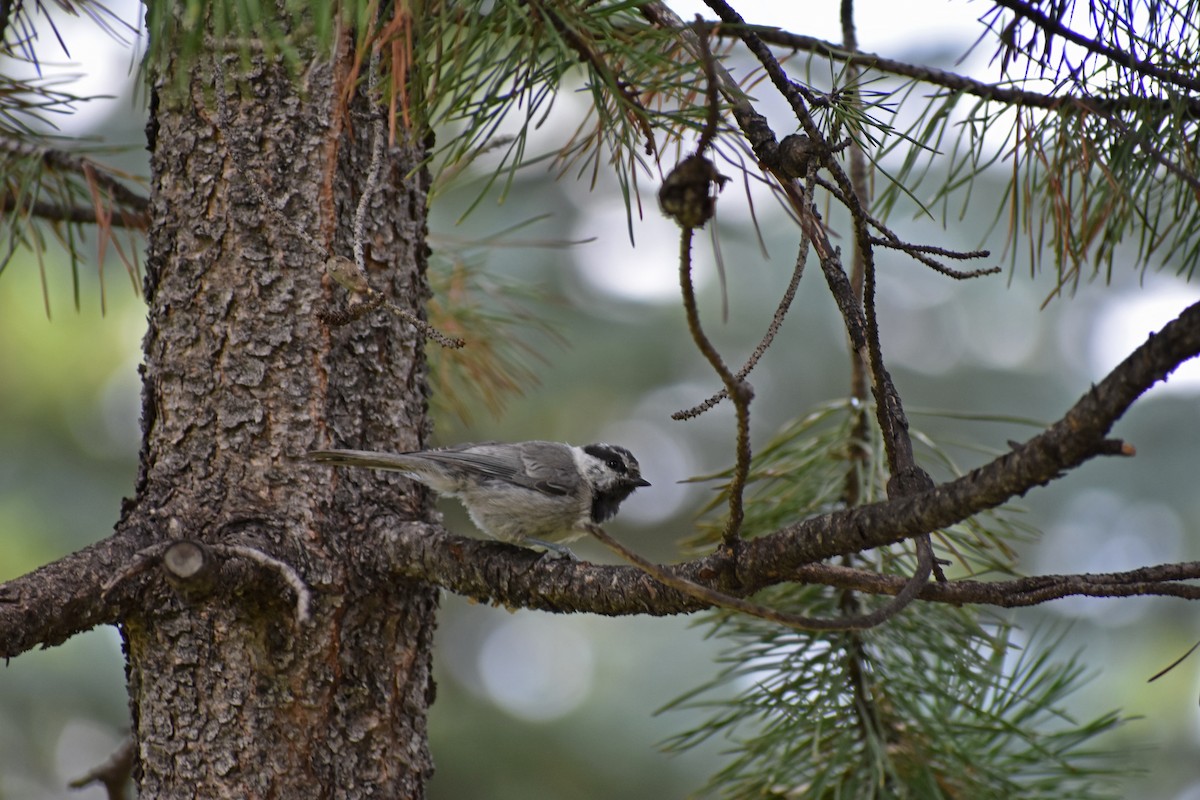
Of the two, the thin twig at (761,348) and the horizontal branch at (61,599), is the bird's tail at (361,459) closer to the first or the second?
the horizontal branch at (61,599)

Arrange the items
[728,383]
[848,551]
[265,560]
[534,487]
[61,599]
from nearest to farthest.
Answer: [728,383] < [848,551] < [61,599] < [265,560] < [534,487]

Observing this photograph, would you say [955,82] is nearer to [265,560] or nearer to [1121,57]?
[1121,57]

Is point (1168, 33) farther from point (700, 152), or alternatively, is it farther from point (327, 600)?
point (327, 600)

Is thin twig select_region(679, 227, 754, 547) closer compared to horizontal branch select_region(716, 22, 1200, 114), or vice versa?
thin twig select_region(679, 227, 754, 547)

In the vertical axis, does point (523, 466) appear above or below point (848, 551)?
above

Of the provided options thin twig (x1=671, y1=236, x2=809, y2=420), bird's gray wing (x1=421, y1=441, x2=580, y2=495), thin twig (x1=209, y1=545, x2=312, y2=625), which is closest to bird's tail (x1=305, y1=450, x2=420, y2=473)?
thin twig (x1=209, y1=545, x2=312, y2=625)

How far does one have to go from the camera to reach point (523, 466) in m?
3.26

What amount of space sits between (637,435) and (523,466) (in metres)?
4.23

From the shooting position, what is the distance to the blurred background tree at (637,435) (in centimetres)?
554

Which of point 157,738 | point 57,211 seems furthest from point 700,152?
point 57,211

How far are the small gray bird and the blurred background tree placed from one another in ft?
1.42

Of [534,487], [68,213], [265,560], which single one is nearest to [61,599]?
[265,560]

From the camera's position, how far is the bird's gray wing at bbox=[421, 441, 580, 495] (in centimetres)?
317

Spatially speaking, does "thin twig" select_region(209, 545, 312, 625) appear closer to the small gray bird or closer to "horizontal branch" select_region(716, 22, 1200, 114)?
the small gray bird
